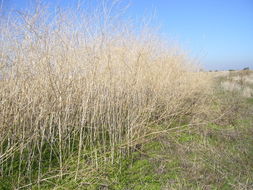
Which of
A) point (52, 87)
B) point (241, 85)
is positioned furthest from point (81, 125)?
point (241, 85)

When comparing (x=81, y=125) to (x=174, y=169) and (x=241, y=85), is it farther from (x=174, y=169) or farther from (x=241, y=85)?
(x=241, y=85)

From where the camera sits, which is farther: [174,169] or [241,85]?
[241,85]

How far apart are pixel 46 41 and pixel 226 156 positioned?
196cm

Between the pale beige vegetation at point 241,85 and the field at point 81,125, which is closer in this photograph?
the field at point 81,125

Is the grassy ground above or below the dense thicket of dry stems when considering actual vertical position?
below

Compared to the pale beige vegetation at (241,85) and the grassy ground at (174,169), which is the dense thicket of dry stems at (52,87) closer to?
the grassy ground at (174,169)

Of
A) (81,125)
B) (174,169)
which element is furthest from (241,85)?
(81,125)

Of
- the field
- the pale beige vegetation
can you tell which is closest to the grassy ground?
the field

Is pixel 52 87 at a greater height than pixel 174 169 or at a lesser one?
greater

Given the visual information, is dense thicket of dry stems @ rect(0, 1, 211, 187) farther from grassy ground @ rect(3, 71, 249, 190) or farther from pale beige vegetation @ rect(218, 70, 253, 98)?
pale beige vegetation @ rect(218, 70, 253, 98)

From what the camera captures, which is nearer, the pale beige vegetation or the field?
the field

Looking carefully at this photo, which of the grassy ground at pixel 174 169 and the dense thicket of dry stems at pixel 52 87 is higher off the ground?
the dense thicket of dry stems at pixel 52 87

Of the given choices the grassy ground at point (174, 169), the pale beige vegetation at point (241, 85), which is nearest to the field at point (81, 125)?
the grassy ground at point (174, 169)

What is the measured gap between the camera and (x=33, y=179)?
1471 millimetres
